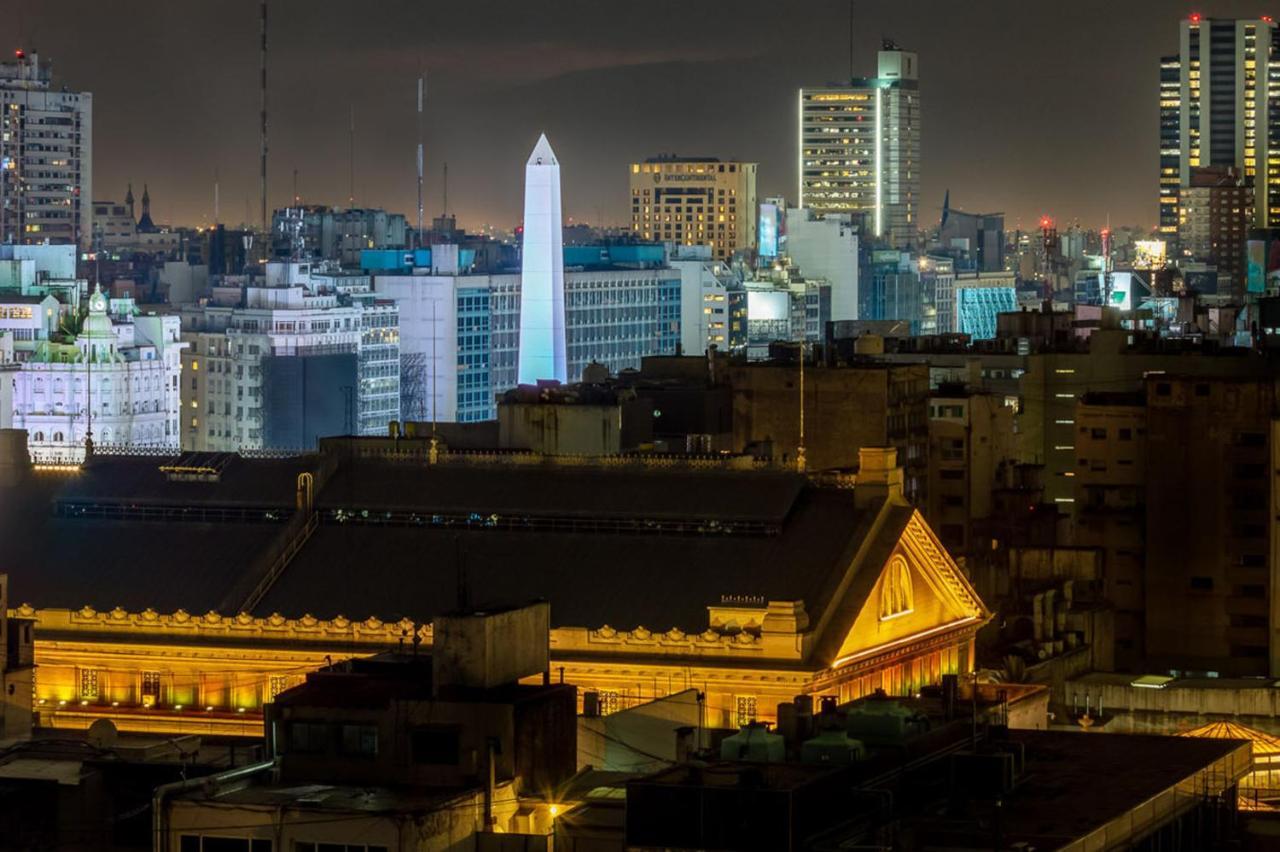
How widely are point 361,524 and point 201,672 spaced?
8.99 m

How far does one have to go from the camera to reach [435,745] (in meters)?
65.2

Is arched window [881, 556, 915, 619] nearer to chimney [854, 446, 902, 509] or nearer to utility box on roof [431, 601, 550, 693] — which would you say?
chimney [854, 446, 902, 509]

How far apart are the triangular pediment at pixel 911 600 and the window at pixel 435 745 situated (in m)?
28.4

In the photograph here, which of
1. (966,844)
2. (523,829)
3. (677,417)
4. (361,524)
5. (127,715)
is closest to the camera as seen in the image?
(966,844)

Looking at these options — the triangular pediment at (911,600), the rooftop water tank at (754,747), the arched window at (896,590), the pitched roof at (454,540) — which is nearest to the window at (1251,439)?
the triangular pediment at (911,600)

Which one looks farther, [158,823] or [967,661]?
[967,661]

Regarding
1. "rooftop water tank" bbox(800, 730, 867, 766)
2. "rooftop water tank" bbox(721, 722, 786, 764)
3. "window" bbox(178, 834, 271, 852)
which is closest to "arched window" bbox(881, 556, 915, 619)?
"rooftop water tank" bbox(721, 722, 786, 764)

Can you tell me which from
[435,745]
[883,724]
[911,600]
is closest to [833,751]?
[883,724]

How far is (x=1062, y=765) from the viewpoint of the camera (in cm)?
6738

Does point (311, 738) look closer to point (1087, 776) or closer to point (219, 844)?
point (219, 844)

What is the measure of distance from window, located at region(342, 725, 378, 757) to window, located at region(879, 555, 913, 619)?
32809 mm

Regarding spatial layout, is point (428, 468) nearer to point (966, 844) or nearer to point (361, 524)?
point (361, 524)

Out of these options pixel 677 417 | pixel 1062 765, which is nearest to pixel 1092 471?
pixel 677 417

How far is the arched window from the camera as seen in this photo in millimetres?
97625
